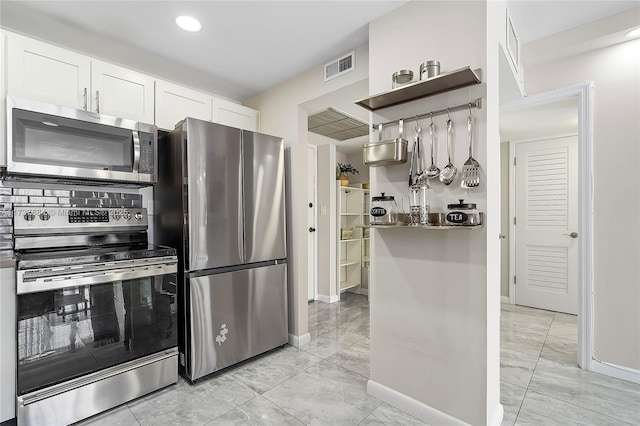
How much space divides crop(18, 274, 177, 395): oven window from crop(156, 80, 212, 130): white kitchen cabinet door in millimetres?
1280

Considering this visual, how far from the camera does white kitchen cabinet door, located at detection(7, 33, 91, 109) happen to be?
1.88 meters

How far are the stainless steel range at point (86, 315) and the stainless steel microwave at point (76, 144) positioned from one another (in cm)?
35

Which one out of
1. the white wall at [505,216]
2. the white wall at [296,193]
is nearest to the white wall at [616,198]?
the white wall at [505,216]

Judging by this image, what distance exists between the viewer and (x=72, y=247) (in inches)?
84.8

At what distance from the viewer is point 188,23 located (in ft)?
7.02

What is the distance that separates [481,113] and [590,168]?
145 cm

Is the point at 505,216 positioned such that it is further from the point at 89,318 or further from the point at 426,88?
the point at 89,318

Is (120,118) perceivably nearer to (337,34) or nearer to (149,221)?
(149,221)

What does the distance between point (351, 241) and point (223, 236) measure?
9.46 feet

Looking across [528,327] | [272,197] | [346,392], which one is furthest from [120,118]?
[528,327]

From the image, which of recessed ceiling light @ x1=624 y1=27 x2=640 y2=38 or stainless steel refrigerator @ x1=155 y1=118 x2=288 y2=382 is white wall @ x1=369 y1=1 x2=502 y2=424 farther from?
recessed ceiling light @ x1=624 y1=27 x2=640 y2=38

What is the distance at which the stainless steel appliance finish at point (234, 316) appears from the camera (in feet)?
7.34

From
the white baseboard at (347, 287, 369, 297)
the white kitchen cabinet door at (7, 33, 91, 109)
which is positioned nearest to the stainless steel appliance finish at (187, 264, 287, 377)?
the white kitchen cabinet door at (7, 33, 91, 109)

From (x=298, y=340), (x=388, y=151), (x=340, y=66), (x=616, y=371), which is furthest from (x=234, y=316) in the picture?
(x=616, y=371)
